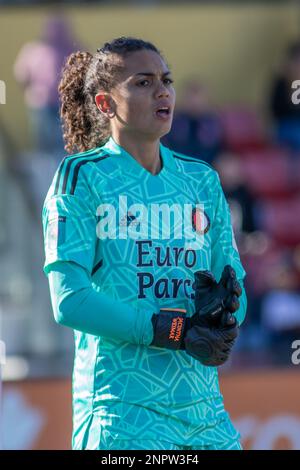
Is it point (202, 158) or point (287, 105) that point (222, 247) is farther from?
point (287, 105)

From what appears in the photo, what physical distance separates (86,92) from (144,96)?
1.07 ft

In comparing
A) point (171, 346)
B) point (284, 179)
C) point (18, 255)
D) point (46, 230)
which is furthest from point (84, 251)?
point (284, 179)

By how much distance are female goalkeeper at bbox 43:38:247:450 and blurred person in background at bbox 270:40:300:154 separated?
5.96m

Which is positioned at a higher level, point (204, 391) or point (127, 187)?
point (127, 187)

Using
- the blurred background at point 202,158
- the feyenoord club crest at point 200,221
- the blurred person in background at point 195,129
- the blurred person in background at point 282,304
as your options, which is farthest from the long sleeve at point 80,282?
the blurred person in background at point 195,129

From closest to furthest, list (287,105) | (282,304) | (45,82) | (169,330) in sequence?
(169,330) → (282,304) → (45,82) → (287,105)

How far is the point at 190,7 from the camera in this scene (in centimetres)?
1030

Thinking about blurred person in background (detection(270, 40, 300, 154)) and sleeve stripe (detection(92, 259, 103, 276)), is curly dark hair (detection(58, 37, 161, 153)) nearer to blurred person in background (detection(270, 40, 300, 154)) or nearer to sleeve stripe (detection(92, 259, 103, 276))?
sleeve stripe (detection(92, 259, 103, 276))

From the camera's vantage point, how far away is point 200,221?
3.32 metres

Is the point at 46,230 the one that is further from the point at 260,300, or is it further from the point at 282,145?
the point at 282,145

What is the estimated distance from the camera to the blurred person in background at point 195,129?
7961mm

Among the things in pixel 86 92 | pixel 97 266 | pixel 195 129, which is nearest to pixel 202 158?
pixel 195 129

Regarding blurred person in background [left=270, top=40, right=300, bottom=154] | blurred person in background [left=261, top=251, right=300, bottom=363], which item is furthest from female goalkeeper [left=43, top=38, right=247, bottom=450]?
blurred person in background [left=270, top=40, right=300, bottom=154]

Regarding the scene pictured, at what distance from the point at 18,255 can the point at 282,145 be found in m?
3.02
